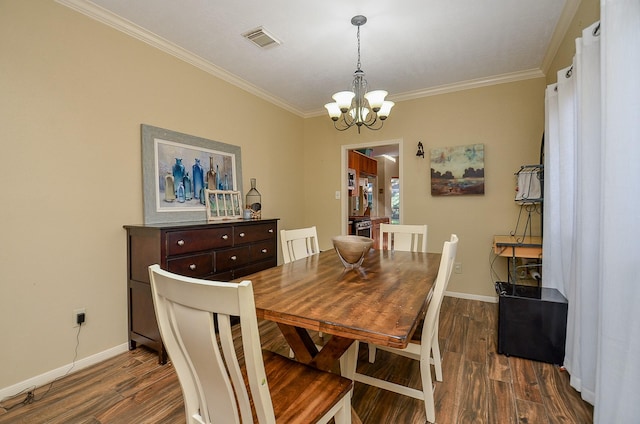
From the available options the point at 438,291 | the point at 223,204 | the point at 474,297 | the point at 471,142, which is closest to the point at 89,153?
the point at 223,204

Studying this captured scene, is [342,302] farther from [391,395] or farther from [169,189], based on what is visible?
[169,189]

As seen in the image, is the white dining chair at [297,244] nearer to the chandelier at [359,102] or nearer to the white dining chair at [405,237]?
the white dining chair at [405,237]

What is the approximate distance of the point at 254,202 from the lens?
11.8ft

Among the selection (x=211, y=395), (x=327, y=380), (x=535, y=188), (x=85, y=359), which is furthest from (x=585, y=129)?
(x=85, y=359)

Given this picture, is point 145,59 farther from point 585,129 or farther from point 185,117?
point 585,129

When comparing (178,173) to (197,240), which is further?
(178,173)

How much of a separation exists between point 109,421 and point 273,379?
1154 mm

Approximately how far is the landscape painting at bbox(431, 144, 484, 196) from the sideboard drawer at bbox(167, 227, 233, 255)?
2651mm

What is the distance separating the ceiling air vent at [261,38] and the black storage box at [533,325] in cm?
289

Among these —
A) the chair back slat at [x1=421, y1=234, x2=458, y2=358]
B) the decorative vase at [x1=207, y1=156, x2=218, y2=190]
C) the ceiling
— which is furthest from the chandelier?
the decorative vase at [x1=207, y1=156, x2=218, y2=190]

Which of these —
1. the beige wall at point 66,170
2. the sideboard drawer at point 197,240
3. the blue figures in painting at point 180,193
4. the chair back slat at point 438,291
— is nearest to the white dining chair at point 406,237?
the chair back slat at point 438,291

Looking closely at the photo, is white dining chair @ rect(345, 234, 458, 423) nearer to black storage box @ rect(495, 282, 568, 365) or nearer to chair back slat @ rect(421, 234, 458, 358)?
chair back slat @ rect(421, 234, 458, 358)

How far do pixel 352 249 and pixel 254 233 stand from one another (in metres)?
1.51

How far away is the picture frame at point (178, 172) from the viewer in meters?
2.54
